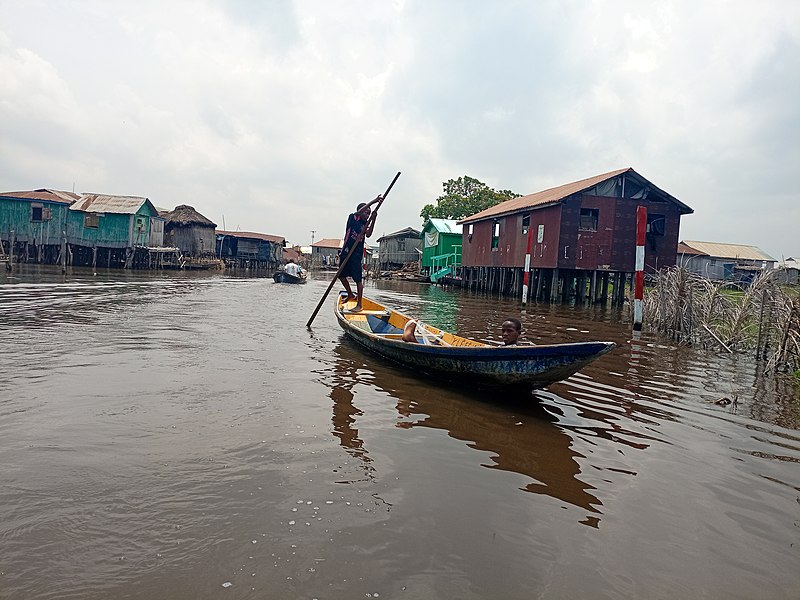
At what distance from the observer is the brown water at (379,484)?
2.76 m

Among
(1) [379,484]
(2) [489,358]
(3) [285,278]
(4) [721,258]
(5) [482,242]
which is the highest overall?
(4) [721,258]

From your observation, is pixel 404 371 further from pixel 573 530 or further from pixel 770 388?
pixel 770 388

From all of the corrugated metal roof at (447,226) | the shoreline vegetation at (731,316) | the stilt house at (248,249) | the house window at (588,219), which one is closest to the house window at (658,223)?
the house window at (588,219)

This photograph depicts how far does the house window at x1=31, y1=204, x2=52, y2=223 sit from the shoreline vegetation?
36.4m

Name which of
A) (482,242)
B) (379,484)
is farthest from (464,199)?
(379,484)

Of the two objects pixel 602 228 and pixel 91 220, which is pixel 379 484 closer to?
pixel 602 228

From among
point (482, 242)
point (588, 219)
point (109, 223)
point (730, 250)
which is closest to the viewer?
point (588, 219)

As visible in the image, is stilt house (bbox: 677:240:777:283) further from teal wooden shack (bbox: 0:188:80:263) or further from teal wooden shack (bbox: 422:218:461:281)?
teal wooden shack (bbox: 0:188:80:263)

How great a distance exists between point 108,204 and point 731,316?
1460 inches

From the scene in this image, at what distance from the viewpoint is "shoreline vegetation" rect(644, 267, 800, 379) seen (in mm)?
8086

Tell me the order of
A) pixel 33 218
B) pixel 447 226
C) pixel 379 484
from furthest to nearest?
pixel 447 226 < pixel 33 218 < pixel 379 484

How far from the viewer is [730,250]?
1938 inches

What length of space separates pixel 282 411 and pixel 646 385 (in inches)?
185

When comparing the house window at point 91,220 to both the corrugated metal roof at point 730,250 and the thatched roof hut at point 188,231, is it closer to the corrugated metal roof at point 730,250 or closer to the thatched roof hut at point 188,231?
the thatched roof hut at point 188,231
